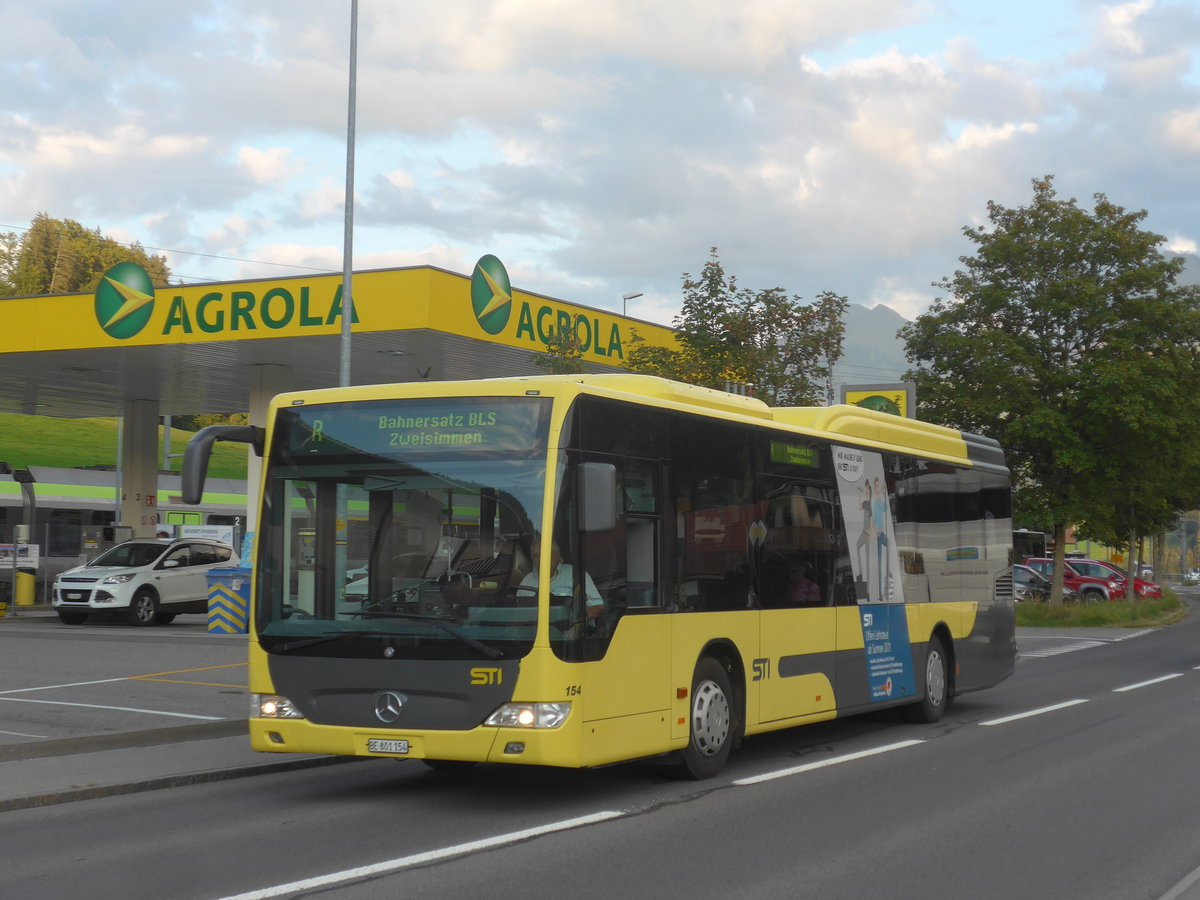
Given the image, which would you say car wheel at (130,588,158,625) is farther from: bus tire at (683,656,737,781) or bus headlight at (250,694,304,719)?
bus tire at (683,656,737,781)

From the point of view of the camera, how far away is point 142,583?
2900 cm

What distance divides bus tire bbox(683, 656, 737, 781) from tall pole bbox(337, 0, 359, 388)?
12082mm

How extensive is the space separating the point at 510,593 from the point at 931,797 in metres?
3.28

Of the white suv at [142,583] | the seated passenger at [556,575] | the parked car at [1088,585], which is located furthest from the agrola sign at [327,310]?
the parked car at [1088,585]

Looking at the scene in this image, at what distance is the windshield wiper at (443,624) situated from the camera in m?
8.71

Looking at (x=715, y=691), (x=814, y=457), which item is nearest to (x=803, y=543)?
(x=814, y=457)

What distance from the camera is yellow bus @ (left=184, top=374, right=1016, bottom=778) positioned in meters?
8.73

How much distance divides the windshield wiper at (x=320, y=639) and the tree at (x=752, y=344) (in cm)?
1422

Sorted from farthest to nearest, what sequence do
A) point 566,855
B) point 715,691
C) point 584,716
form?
1. point 715,691
2. point 584,716
3. point 566,855

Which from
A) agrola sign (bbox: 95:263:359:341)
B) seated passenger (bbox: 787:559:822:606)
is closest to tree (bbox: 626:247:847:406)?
agrola sign (bbox: 95:263:359:341)

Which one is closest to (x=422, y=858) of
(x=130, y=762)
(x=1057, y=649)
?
(x=130, y=762)

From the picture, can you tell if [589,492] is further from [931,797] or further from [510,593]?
[931,797]

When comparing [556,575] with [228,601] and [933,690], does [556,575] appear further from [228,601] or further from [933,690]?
[228,601]

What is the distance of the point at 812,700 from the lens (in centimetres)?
1174
